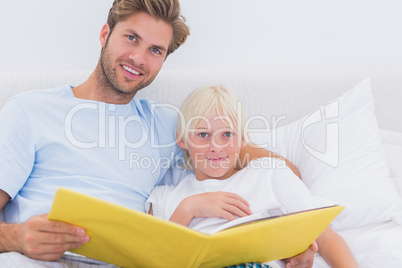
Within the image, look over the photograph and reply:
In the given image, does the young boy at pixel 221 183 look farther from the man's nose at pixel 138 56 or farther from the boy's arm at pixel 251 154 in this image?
the man's nose at pixel 138 56

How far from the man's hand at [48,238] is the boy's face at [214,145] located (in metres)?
0.45

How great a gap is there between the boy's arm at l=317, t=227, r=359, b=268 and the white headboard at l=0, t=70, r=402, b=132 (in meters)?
0.54

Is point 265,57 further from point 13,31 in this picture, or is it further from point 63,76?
A: point 13,31

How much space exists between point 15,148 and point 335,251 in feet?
2.75

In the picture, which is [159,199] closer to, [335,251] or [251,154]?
[251,154]

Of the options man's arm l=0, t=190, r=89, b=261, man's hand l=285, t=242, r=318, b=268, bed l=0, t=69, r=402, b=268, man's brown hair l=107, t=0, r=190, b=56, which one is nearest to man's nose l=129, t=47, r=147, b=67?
man's brown hair l=107, t=0, r=190, b=56

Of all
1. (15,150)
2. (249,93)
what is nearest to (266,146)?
(249,93)

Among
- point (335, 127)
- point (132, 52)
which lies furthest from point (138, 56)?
point (335, 127)

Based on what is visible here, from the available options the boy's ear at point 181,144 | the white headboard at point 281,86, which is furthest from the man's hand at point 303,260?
the white headboard at point 281,86

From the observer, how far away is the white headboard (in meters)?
1.50

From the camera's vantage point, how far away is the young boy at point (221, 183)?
1089mm

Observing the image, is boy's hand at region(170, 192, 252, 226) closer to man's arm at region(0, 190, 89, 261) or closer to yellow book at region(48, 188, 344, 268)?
yellow book at region(48, 188, 344, 268)

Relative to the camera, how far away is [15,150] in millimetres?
1129

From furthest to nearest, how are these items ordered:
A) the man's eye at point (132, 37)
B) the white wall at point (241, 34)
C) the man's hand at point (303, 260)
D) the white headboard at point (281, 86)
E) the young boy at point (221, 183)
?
the white wall at point (241, 34)
the white headboard at point (281, 86)
the man's eye at point (132, 37)
the young boy at point (221, 183)
the man's hand at point (303, 260)
